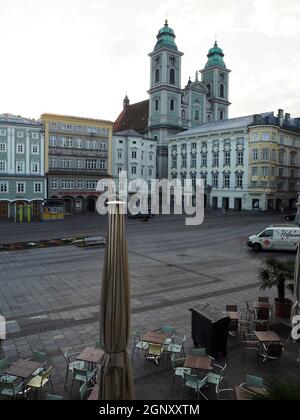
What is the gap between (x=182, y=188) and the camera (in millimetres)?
71438

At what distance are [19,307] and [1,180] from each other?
40920 mm

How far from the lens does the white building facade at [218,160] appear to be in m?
62.3

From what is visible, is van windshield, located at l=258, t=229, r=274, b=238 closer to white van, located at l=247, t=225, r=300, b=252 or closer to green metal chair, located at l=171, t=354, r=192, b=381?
white van, located at l=247, t=225, r=300, b=252

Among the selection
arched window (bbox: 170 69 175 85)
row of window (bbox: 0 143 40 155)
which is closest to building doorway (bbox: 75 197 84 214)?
row of window (bbox: 0 143 40 155)

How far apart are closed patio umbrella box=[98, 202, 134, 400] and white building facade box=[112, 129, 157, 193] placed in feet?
192

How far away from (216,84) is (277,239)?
70.4m

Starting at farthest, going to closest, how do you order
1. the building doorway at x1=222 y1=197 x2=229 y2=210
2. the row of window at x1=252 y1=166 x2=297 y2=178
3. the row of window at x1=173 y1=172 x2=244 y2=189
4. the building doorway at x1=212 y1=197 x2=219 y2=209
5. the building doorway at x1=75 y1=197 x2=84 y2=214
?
the building doorway at x1=212 y1=197 x2=219 y2=209, the building doorway at x1=222 y1=197 x2=229 y2=210, the row of window at x1=173 y1=172 x2=244 y2=189, the row of window at x1=252 y1=166 x2=297 y2=178, the building doorway at x1=75 y1=197 x2=84 y2=214

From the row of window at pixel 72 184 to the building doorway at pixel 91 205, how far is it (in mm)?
2070

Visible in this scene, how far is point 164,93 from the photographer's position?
245 ft

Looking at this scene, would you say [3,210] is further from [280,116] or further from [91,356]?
[280,116]

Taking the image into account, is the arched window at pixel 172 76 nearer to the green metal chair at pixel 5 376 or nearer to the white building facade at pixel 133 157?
the white building facade at pixel 133 157

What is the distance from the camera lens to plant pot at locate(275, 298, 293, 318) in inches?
452

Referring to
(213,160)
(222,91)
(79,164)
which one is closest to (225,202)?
(213,160)
